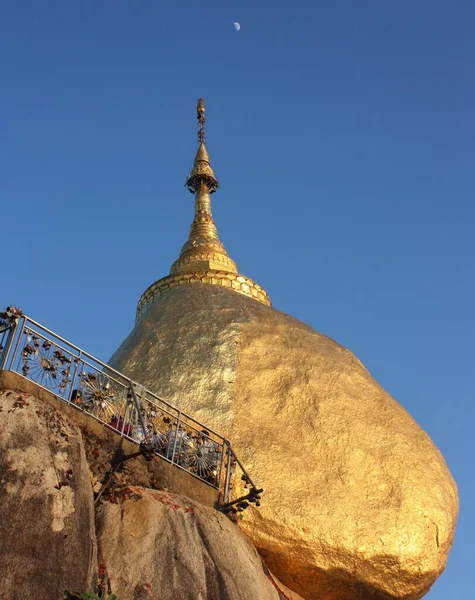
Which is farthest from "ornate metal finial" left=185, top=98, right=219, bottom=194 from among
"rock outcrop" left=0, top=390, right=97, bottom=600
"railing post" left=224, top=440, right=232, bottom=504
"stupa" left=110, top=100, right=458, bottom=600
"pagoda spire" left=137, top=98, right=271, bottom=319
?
"rock outcrop" left=0, top=390, right=97, bottom=600

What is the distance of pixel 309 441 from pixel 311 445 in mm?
105

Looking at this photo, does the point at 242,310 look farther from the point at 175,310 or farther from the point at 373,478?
the point at 373,478

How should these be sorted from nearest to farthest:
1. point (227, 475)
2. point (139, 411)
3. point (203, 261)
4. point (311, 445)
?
1. point (139, 411)
2. point (227, 475)
3. point (311, 445)
4. point (203, 261)

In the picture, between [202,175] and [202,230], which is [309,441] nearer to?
[202,230]

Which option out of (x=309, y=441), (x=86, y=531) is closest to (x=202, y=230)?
(x=309, y=441)

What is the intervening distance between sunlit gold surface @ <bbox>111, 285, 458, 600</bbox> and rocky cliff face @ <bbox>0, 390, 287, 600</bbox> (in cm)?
205

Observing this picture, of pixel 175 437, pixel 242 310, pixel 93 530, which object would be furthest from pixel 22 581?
pixel 242 310

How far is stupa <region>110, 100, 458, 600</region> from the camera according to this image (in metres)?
14.3

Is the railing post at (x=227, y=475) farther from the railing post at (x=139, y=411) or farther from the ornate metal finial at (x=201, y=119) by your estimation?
the ornate metal finial at (x=201, y=119)

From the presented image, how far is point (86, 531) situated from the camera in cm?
976

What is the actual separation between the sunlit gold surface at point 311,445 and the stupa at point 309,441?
0.08ft

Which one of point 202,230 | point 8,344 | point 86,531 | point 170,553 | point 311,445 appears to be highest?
point 202,230

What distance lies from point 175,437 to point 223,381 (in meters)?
3.52

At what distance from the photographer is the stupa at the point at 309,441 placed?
14305mm
